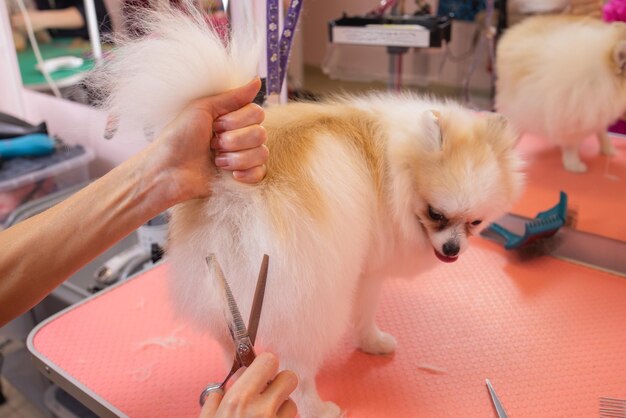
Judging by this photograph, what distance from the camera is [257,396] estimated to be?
503 mm

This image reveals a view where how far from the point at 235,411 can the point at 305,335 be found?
0.17 metres

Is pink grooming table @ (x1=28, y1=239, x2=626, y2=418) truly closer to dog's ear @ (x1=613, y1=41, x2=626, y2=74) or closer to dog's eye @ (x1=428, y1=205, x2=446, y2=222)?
dog's eye @ (x1=428, y1=205, x2=446, y2=222)

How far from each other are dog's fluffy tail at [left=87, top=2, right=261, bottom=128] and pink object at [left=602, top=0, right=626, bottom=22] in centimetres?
69

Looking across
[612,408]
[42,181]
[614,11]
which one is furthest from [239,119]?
[42,181]

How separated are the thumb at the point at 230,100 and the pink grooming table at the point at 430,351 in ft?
0.98

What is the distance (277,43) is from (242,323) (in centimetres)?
61

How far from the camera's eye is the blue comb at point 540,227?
1.06m

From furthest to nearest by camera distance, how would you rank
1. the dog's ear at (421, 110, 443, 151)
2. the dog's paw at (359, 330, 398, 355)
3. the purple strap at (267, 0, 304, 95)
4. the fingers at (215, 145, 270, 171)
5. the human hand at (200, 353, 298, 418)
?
the purple strap at (267, 0, 304, 95)
the dog's paw at (359, 330, 398, 355)
the dog's ear at (421, 110, 443, 151)
the fingers at (215, 145, 270, 171)
the human hand at (200, 353, 298, 418)

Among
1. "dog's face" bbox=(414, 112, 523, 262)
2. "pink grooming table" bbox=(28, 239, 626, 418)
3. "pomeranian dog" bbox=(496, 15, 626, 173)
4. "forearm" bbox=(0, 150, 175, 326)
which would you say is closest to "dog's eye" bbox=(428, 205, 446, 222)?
"dog's face" bbox=(414, 112, 523, 262)

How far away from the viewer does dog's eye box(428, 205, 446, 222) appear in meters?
0.73

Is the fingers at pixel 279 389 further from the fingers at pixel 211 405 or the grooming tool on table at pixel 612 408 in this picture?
the grooming tool on table at pixel 612 408

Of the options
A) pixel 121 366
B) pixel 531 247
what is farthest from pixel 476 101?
pixel 121 366

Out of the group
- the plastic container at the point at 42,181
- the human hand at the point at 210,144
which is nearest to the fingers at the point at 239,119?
the human hand at the point at 210,144

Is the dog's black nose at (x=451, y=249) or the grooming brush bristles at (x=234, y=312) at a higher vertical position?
the grooming brush bristles at (x=234, y=312)
